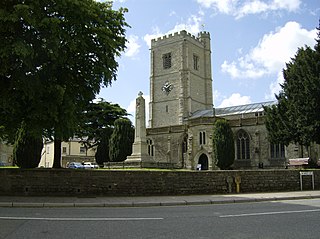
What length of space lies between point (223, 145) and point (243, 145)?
6.61 metres

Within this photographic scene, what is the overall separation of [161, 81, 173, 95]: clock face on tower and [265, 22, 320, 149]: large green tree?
3179 centimetres

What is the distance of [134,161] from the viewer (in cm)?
2606

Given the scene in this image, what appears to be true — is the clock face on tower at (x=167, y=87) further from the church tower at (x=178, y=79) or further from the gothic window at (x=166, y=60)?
the gothic window at (x=166, y=60)

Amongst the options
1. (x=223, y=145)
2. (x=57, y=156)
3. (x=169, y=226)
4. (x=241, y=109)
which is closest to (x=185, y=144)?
(x=223, y=145)

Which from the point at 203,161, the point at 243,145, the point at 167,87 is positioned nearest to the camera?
the point at 243,145

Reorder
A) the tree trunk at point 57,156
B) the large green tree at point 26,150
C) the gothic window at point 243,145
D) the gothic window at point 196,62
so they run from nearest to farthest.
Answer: the tree trunk at point 57,156 < the large green tree at point 26,150 < the gothic window at point 243,145 < the gothic window at point 196,62

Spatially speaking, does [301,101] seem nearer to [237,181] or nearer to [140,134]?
[140,134]

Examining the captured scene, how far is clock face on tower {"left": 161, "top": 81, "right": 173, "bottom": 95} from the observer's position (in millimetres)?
64188

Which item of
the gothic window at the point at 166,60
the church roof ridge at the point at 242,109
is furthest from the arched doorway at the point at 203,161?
the gothic window at the point at 166,60

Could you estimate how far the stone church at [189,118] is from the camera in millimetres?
42344

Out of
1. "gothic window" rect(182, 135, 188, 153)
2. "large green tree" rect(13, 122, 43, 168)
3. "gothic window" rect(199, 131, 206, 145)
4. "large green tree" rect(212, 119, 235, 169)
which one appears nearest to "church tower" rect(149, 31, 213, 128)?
"gothic window" rect(182, 135, 188, 153)

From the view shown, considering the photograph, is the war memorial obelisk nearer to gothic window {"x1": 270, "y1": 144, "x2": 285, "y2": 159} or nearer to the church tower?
gothic window {"x1": 270, "y1": 144, "x2": 285, "y2": 159}

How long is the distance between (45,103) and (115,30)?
5.77 meters

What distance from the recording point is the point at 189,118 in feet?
191
